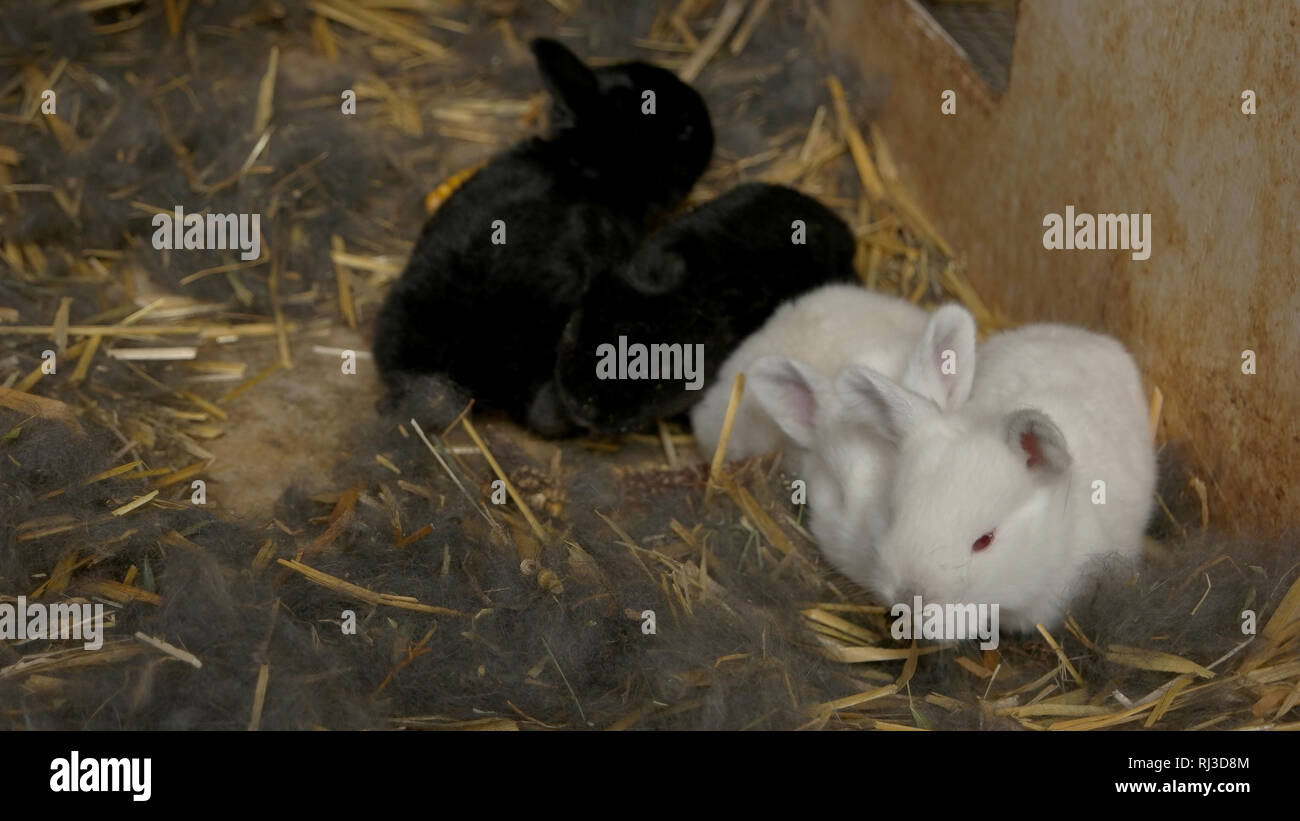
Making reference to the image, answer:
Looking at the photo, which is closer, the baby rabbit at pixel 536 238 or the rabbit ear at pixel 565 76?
the baby rabbit at pixel 536 238

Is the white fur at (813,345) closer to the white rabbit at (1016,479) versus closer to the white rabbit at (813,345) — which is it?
the white rabbit at (813,345)

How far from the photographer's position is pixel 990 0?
5.62 metres

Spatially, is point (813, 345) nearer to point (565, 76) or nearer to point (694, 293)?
point (694, 293)

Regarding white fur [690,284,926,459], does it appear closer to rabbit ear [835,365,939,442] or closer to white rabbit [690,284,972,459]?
white rabbit [690,284,972,459]

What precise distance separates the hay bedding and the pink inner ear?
38 centimetres

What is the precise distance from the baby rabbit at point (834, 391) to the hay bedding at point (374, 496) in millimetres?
154

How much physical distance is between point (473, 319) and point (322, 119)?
4.84ft

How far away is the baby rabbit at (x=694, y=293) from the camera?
13.0 ft

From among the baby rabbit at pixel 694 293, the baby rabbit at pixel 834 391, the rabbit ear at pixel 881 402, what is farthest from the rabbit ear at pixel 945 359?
the baby rabbit at pixel 694 293

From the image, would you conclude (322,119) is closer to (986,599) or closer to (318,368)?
(318,368)

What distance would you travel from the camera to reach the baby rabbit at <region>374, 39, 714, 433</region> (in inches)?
162

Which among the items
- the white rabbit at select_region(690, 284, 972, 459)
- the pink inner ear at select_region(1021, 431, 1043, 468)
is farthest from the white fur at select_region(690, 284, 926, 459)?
the pink inner ear at select_region(1021, 431, 1043, 468)

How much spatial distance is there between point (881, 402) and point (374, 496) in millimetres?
1457

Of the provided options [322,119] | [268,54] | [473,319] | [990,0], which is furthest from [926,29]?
[268,54]
